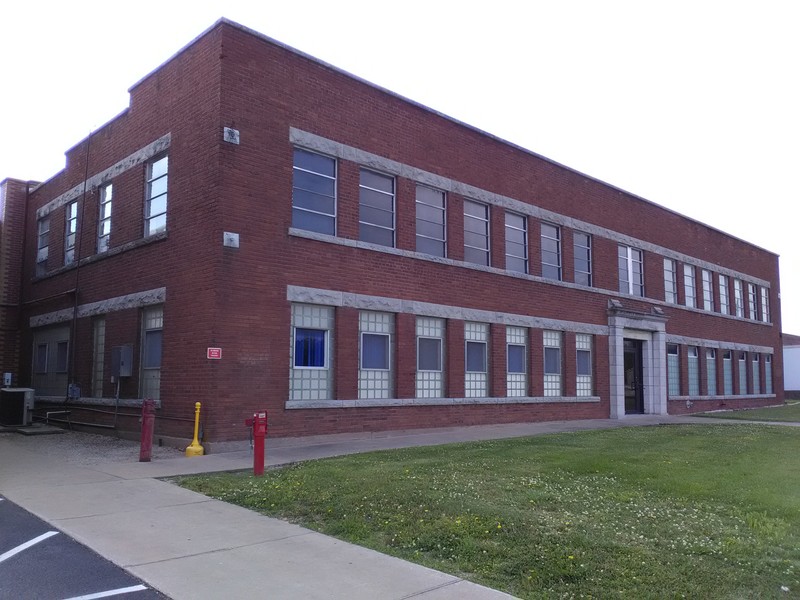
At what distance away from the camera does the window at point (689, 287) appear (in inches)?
1193

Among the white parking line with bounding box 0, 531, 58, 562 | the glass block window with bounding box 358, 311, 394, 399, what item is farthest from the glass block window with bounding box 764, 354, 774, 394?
the white parking line with bounding box 0, 531, 58, 562

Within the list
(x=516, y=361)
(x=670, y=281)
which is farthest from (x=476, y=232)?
(x=670, y=281)

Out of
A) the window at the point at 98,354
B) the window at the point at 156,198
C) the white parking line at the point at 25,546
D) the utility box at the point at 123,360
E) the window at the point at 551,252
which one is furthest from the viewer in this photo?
the window at the point at 551,252

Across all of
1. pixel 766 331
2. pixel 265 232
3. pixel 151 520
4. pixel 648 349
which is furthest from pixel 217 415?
pixel 766 331

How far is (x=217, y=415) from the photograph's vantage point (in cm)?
1382

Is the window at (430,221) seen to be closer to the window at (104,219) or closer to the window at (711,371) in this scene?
the window at (104,219)

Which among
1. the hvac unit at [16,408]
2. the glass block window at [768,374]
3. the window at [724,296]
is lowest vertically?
the hvac unit at [16,408]

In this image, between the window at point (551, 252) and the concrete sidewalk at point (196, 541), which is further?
the window at point (551, 252)

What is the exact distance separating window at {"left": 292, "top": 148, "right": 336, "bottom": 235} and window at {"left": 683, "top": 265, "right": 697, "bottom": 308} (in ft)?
64.3

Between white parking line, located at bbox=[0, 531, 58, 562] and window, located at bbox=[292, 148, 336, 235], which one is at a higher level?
window, located at bbox=[292, 148, 336, 235]

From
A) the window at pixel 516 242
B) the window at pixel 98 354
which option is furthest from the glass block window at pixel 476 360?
the window at pixel 98 354

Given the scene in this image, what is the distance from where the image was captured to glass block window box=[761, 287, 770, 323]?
37.3 meters

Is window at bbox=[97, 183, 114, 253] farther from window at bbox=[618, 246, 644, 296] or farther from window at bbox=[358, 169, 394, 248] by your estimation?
window at bbox=[618, 246, 644, 296]

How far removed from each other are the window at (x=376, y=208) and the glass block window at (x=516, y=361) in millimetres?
5462
